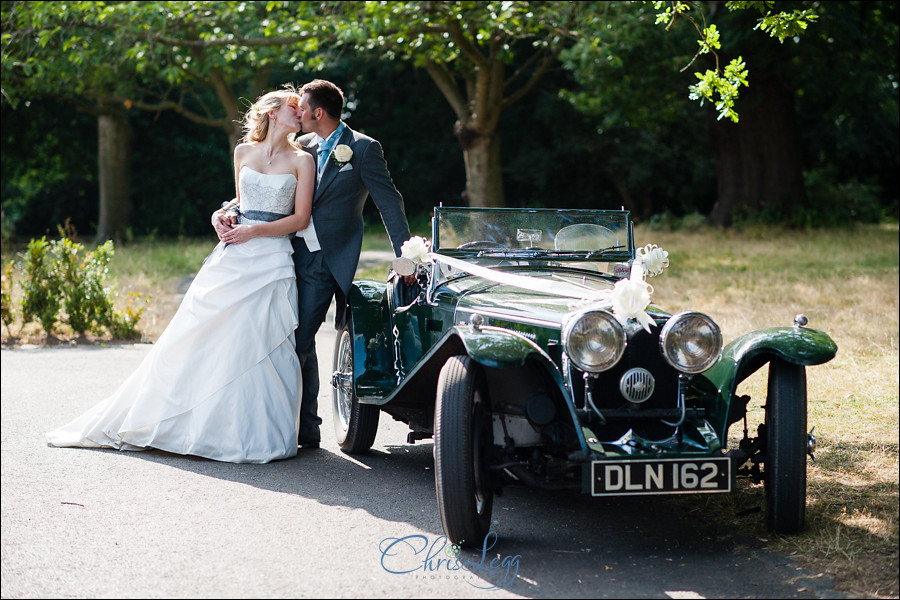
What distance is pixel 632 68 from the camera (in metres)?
21.6

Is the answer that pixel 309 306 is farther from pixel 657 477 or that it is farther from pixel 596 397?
pixel 657 477

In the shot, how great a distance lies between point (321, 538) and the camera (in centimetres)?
416

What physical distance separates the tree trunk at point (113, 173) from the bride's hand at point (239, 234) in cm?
1873

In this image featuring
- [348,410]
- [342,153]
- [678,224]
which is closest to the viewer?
[342,153]

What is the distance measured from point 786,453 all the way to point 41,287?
8.31 metres

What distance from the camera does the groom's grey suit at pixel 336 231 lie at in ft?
19.3

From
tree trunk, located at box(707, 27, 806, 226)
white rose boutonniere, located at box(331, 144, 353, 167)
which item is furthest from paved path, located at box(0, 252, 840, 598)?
tree trunk, located at box(707, 27, 806, 226)

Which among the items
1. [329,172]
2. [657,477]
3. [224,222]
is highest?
[329,172]

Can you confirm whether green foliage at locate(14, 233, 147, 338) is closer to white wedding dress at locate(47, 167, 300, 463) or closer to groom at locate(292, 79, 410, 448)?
white wedding dress at locate(47, 167, 300, 463)

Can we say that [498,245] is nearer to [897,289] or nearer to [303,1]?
[897,289]

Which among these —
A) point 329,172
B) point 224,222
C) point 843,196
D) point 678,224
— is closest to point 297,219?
point 329,172

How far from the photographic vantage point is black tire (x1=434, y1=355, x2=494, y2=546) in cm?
381

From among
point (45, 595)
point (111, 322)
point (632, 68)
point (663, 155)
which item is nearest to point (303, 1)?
point (111, 322)

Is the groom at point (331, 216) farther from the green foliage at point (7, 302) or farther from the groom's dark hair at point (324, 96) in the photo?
the green foliage at point (7, 302)
